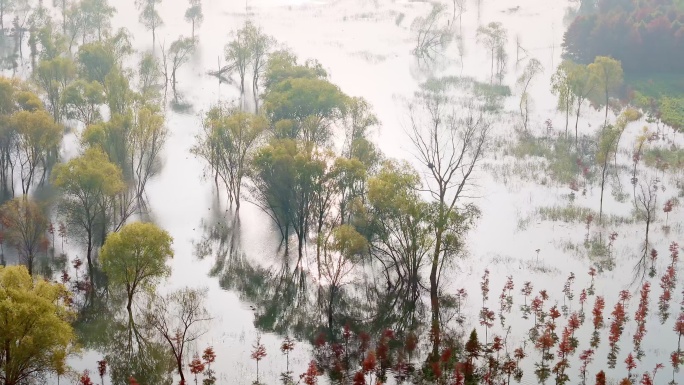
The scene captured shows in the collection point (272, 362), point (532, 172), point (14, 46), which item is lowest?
point (272, 362)

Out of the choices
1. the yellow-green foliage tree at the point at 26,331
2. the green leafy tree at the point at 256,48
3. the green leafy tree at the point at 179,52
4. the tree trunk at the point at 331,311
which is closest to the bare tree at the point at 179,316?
the yellow-green foliage tree at the point at 26,331

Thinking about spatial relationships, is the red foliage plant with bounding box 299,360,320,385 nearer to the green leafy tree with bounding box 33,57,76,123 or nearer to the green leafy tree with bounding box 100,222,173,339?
the green leafy tree with bounding box 100,222,173,339

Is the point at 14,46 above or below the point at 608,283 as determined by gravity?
above

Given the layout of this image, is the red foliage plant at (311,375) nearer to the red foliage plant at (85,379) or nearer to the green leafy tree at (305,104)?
the red foliage plant at (85,379)

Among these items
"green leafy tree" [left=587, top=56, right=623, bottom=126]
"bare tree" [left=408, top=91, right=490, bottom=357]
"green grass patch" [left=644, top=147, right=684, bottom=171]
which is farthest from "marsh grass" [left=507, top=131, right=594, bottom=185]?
"green leafy tree" [left=587, top=56, right=623, bottom=126]

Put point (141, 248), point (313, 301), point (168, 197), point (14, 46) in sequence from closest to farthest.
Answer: point (141, 248)
point (313, 301)
point (168, 197)
point (14, 46)

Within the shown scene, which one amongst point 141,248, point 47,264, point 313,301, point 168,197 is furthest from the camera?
point 168,197

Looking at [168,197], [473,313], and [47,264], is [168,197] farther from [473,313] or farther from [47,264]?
[473,313]

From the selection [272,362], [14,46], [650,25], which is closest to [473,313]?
[272,362]
